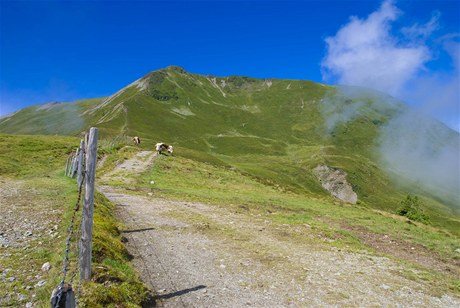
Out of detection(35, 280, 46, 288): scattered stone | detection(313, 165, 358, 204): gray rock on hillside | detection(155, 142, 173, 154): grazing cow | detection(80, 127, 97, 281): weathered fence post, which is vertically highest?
detection(155, 142, 173, 154): grazing cow

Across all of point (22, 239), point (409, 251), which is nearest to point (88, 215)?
point (22, 239)

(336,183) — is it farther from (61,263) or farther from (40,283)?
(40,283)

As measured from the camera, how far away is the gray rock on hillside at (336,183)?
135 metres

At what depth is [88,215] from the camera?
32.8ft

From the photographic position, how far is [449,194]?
17788cm

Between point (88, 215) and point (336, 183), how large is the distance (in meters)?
139

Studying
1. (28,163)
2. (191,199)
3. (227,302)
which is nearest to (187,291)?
(227,302)

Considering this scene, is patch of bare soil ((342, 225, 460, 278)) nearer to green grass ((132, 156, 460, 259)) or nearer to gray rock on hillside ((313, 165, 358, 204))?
green grass ((132, 156, 460, 259))

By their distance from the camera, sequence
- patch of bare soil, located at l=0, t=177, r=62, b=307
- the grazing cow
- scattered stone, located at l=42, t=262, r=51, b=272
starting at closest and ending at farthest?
1. patch of bare soil, located at l=0, t=177, r=62, b=307
2. scattered stone, located at l=42, t=262, r=51, b=272
3. the grazing cow

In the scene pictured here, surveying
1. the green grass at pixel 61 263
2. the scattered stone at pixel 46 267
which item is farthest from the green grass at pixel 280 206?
the scattered stone at pixel 46 267

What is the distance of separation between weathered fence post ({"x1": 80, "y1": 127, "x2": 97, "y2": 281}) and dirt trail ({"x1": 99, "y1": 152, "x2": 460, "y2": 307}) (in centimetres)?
252

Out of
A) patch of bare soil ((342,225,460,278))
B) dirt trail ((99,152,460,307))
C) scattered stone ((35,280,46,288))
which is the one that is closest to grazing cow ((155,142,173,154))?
dirt trail ((99,152,460,307))

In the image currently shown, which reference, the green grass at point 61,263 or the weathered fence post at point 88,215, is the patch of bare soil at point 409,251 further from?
the weathered fence post at point 88,215

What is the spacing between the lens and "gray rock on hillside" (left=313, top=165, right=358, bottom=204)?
134875 mm
